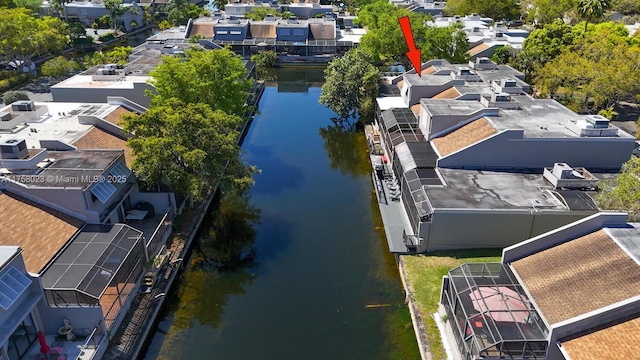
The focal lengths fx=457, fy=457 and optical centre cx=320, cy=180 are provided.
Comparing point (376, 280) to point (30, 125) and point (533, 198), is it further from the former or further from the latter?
point (30, 125)

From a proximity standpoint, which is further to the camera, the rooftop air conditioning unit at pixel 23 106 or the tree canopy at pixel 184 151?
the rooftop air conditioning unit at pixel 23 106

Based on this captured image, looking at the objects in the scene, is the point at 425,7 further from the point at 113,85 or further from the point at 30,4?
the point at 30,4

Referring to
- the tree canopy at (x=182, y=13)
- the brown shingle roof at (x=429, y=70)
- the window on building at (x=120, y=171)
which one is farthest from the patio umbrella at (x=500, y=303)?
the tree canopy at (x=182, y=13)

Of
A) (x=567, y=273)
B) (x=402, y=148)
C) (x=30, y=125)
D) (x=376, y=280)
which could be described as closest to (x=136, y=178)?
(x=30, y=125)

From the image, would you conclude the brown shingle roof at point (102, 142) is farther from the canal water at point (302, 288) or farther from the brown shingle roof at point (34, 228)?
the canal water at point (302, 288)

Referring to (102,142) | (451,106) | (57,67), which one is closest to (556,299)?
(451,106)

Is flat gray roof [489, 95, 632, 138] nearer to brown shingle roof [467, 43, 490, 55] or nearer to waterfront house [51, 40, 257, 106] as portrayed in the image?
waterfront house [51, 40, 257, 106]

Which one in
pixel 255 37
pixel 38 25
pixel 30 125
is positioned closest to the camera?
pixel 30 125
